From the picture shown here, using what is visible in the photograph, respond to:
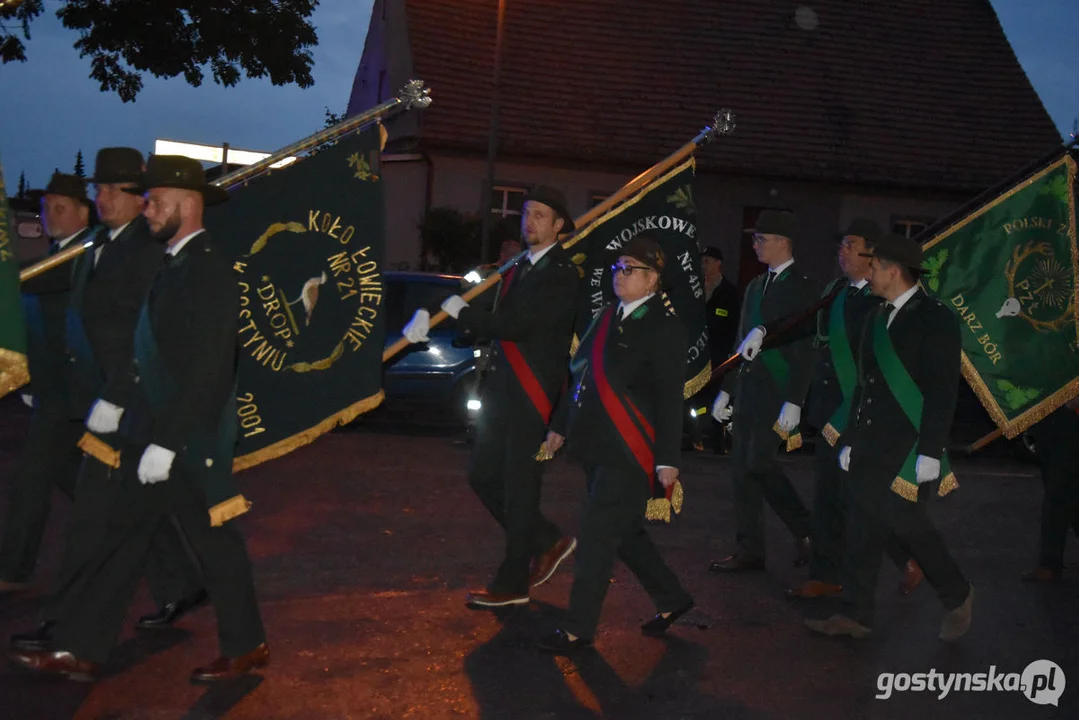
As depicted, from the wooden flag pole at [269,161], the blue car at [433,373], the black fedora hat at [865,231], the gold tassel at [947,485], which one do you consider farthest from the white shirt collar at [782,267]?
the blue car at [433,373]

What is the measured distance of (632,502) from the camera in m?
6.04

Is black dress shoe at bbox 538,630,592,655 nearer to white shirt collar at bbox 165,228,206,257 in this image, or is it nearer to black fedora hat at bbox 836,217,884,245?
white shirt collar at bbox 165,228,206,257

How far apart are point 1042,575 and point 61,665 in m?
5.83

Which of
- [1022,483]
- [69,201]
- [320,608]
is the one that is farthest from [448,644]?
[1022,483]

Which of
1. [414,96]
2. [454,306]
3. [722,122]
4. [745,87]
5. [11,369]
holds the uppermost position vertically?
[745,87]

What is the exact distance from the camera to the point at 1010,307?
7977 mm

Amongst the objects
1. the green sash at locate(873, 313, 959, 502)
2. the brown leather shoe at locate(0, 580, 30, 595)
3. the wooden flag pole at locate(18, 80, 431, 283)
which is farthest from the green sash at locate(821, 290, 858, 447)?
the brown leather shoe at locate(0, 580, 30, 595)

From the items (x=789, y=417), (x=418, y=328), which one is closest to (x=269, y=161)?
(x=418, y=328)

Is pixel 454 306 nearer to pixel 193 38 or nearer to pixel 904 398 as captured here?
pixel 904 398

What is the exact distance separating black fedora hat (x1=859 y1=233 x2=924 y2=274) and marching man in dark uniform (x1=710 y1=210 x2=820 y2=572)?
131 cm

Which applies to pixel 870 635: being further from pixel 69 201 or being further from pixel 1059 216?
pixel 69 201

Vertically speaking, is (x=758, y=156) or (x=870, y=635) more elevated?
(x=758, y=156)

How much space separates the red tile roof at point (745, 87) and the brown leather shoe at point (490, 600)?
19.3 meters

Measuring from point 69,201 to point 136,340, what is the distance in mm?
1762
